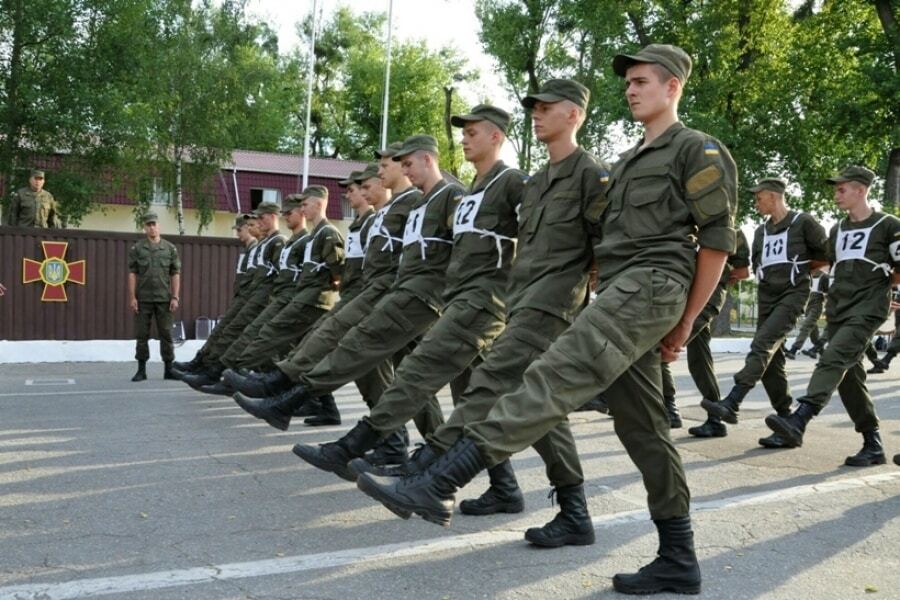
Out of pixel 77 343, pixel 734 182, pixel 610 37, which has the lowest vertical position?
pixel 77 343

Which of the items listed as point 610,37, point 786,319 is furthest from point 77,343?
point 610,37

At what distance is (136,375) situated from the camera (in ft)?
39.1

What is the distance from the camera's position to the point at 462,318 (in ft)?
15.9

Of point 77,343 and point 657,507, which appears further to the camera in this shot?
point 77,343

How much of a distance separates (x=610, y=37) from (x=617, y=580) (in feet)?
96.9

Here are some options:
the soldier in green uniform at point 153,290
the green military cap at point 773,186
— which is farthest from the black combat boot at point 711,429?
the soldier in green uniform at point 153,290

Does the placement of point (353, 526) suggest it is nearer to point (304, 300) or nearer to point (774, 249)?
point (304, 300)

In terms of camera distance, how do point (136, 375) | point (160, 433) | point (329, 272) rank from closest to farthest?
1. point (160, 433)
2. point (329, 272)
3. point (136, 375)

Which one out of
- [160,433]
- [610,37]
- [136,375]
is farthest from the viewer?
[610,37]

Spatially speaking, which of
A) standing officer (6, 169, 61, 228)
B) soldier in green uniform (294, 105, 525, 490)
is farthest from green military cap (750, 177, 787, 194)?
standing officer (6, 169, 61, 228)

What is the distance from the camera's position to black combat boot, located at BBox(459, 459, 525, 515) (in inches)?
192

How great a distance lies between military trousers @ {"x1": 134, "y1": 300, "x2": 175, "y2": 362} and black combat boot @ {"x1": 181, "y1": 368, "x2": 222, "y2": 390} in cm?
149

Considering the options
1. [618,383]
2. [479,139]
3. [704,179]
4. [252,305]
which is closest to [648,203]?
[704,179]

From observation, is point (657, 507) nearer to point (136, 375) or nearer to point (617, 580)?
point (617, 580)
